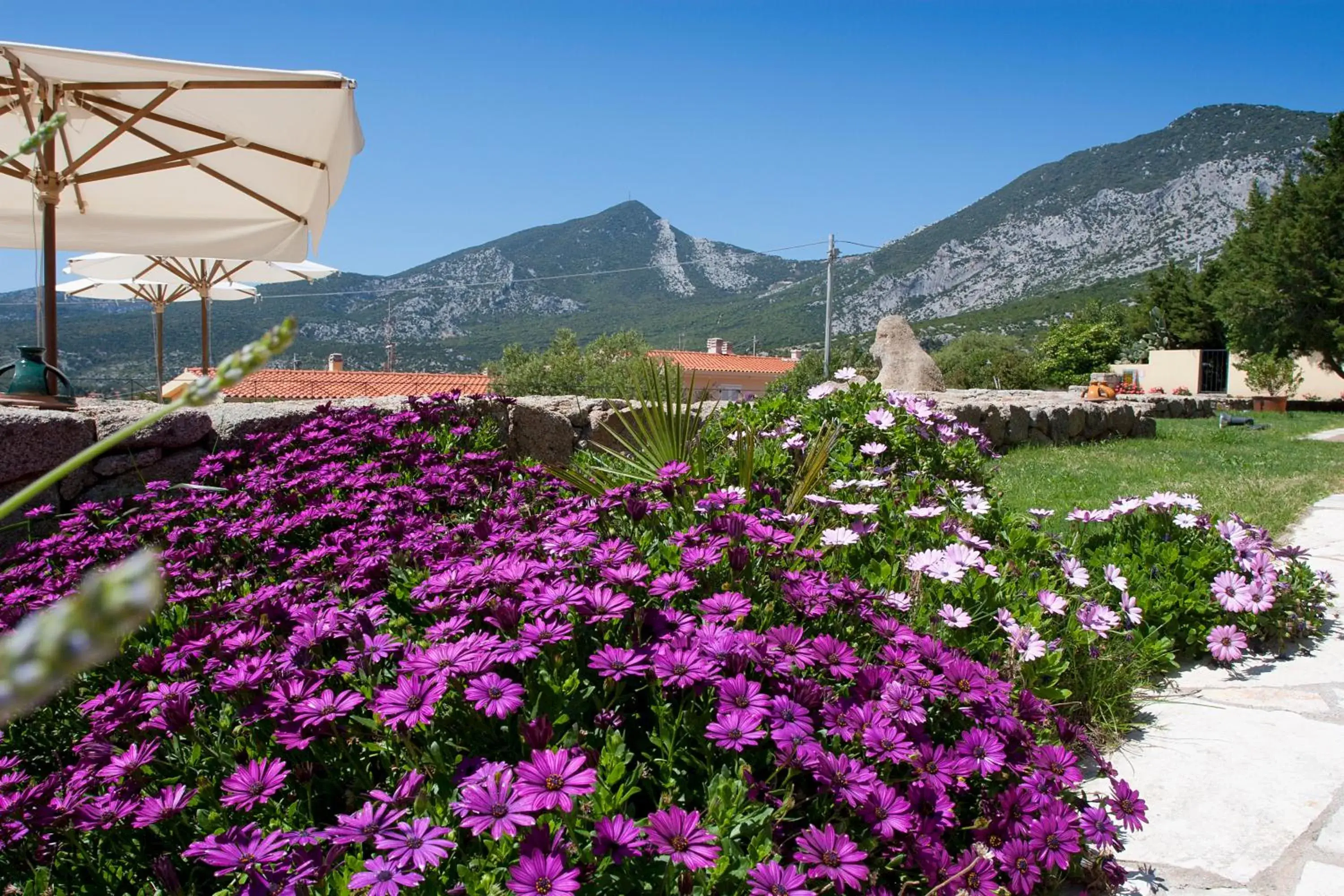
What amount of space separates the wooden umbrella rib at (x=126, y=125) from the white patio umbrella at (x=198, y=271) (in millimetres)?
4797

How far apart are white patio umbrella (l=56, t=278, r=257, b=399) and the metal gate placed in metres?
29.4

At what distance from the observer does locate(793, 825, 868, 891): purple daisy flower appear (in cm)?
116

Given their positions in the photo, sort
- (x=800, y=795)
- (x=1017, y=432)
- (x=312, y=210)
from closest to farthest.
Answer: (x=800, y=795), (x=312, y=210), (x=1017, y=432)

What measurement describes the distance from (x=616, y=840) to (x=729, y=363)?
1590 inches

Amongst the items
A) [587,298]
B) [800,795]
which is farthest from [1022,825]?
[587,298]

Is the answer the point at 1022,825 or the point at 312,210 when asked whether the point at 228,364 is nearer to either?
the point at 1022,825

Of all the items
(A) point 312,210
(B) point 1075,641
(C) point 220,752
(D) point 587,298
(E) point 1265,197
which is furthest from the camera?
(D) point 587,298

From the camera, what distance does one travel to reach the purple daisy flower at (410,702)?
1.22 metres

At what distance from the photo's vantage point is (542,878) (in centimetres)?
99

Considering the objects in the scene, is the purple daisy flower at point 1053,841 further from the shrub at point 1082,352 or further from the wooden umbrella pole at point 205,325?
the shrub at point 1082,352

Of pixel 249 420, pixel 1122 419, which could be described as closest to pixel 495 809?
pixel 249 420

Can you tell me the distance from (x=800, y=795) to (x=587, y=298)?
3939 inches

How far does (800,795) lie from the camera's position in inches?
58.0

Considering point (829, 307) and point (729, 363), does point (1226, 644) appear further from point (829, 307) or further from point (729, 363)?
point (729, 363)
